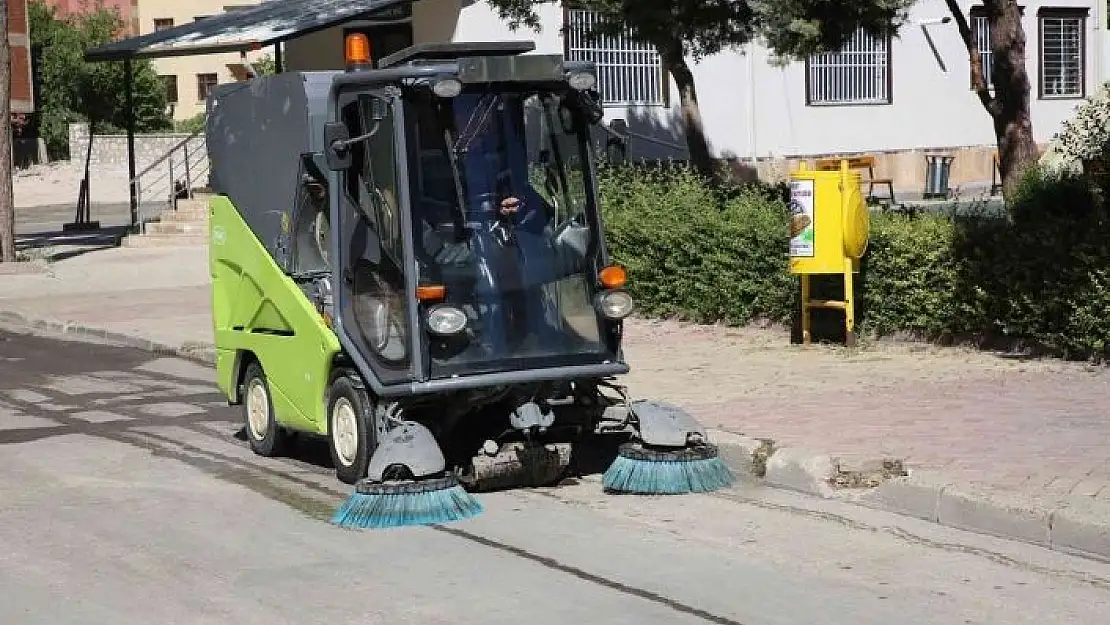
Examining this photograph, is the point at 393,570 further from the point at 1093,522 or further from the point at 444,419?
the point at 1093,522

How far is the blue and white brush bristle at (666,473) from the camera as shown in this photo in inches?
349

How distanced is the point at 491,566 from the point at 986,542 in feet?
7.73

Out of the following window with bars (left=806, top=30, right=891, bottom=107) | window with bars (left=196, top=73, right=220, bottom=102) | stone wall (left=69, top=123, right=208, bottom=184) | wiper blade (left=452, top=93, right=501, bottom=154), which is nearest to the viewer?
wiper blade (left=452, top=93, right=501, bottom=154)

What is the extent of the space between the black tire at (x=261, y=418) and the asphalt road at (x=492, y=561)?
334 millimetres

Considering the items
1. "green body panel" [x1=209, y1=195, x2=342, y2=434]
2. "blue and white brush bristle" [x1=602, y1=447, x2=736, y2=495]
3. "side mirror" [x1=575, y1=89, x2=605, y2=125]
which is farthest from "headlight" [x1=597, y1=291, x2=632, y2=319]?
"green body panel" [x1=209, y1=195, x2=342, y2=434]

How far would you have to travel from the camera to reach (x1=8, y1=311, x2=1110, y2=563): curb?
7684 millimetres

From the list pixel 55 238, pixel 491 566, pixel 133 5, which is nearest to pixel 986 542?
pixel 491 566

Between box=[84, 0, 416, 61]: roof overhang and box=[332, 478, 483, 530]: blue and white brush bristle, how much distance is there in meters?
17.6

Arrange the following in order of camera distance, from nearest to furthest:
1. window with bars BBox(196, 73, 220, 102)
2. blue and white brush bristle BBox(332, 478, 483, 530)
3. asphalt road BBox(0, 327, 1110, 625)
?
asphalt road BBox(0, 327, 1110, 625) → blue and white brush bristle BBox(332, 478, 483, 530) → window with bars BBox(196, 73, 220, 102)

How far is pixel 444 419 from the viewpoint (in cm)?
922

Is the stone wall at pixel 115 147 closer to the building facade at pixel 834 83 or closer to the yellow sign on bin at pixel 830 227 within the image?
the building facade at pixel 834 83

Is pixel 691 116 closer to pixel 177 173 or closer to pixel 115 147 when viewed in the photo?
pixel 177 173

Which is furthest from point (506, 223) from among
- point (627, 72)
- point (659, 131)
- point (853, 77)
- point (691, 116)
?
point (853, 77)

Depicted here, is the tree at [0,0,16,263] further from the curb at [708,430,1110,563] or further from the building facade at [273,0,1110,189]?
the curb at [708,430,1110,563]
